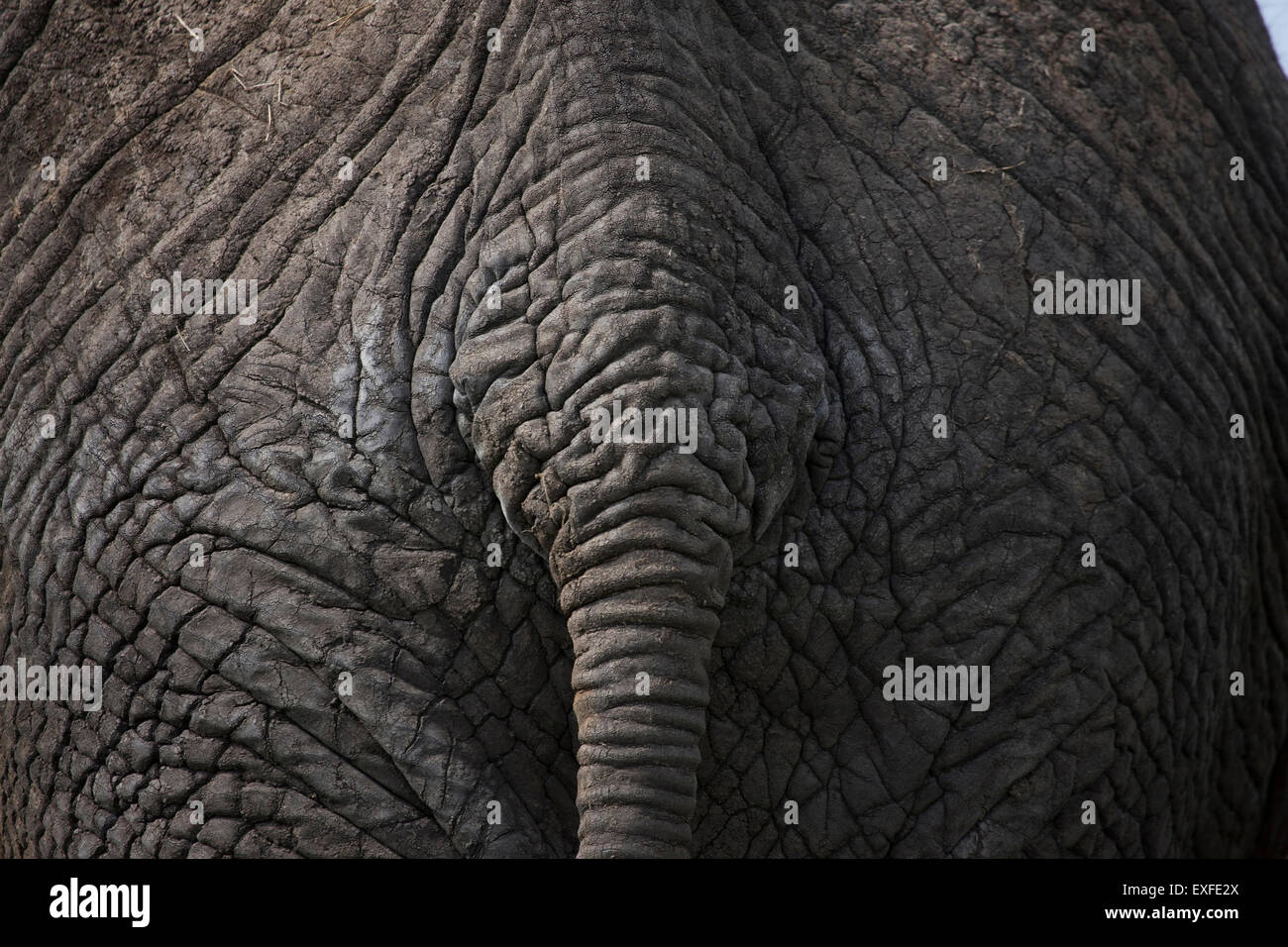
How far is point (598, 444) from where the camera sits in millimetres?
2555

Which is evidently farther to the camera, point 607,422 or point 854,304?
point 854,304

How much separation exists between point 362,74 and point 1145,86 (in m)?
1.71

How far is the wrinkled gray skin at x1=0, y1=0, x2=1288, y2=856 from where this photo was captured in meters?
2.64

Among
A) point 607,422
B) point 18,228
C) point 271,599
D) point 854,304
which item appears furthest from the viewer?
point 18,228

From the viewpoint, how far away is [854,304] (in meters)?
2.94

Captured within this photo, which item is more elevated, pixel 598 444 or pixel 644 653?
pixel 598 444

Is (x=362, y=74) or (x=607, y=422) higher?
(x=362, y=74)

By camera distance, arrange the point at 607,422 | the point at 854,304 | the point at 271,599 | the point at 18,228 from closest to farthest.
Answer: the point at 607,422 < the point at 271,599 < the point at 854,304 < the point at 18,228

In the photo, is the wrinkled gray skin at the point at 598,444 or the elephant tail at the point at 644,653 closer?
the elephant tail at the point at 644,653

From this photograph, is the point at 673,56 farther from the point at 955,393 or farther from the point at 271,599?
the point at 271,599

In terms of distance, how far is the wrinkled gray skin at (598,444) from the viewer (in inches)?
104

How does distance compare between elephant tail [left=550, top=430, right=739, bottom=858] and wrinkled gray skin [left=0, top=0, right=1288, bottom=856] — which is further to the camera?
wrinkled gray skin [left=0, top=0, right=1288, bottom=856]
